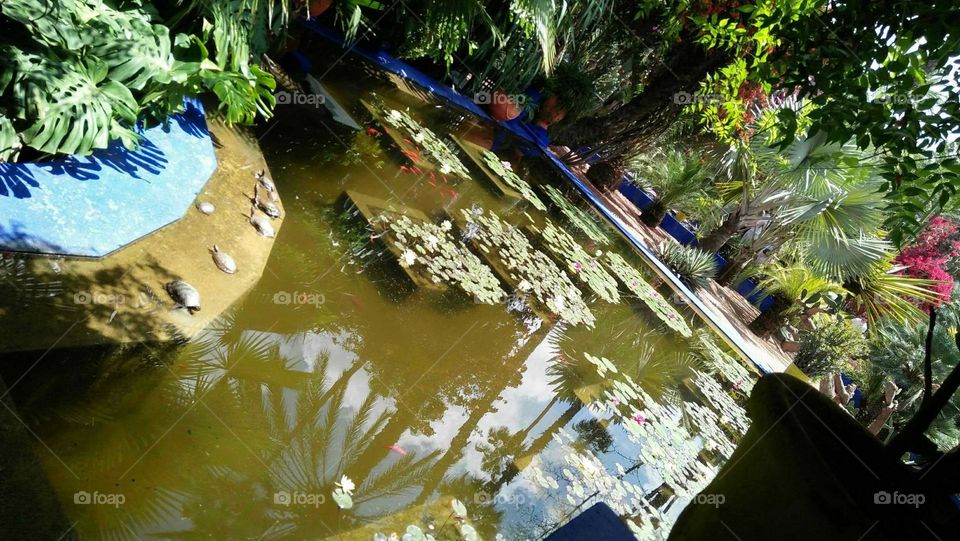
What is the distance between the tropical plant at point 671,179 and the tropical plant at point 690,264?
5.64 ft

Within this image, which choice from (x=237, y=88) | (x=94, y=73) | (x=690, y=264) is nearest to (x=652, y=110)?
(x=690, y=264)

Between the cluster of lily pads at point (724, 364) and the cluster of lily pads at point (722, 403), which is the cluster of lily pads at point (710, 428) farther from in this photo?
the cluster of lily pads at point (724, 364)

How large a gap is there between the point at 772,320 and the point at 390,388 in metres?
7.88

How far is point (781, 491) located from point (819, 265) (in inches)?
291

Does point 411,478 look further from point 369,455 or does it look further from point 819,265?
point 819,265

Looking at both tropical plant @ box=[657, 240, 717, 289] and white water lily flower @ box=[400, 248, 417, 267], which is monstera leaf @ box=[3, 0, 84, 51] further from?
tropical plant @ box=[657, 240, 717, 289]

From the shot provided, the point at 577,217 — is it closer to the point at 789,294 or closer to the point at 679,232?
the point at 789,294

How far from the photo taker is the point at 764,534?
961 mm

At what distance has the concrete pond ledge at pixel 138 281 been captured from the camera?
188 cm

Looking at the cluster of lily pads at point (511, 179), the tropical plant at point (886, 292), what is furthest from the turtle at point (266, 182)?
the tropical plant at point (886, 292)

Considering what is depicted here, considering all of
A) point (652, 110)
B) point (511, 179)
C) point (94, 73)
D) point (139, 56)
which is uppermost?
point (652, 110)

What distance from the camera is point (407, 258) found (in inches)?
137

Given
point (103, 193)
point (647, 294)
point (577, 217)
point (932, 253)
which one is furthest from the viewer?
point (932, 253)

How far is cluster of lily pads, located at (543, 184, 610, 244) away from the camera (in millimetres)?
6449
